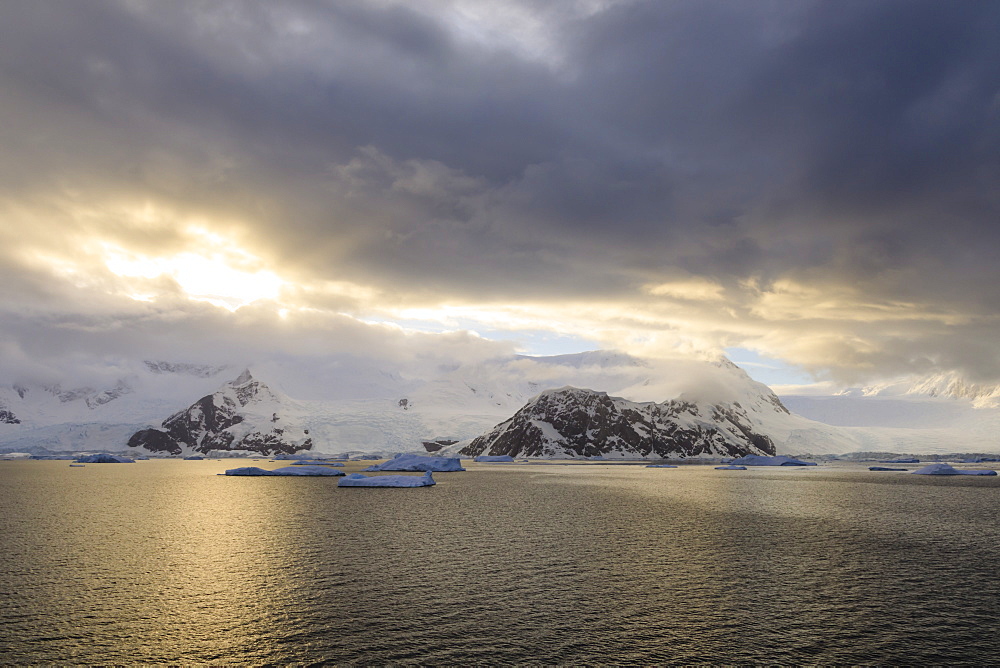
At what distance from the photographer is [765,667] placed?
53.9 feet

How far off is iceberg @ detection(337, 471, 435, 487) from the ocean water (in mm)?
27135

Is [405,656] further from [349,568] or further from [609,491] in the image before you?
[609,491]

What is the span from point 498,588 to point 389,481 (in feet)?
190

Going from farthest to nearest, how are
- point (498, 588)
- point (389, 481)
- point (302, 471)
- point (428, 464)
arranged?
point (428, 464)
point (302, 471)
point (389, 481)
point (498, 588)

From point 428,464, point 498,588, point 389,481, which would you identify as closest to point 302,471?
point 428,464

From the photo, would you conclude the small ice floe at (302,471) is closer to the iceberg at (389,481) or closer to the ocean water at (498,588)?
the iceberg at (389,481)

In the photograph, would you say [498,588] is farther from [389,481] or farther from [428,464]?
[428,464]

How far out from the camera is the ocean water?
18.0m

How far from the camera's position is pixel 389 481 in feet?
265

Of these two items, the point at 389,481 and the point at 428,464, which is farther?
the point at 428,464

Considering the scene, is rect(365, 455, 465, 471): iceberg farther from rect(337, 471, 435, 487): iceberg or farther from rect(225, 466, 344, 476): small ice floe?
Result: rect(337, 471, 435, 487): iceberg

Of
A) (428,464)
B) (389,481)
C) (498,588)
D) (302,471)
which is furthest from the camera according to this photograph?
(428,464)

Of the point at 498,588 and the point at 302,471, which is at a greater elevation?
the point at 302,471

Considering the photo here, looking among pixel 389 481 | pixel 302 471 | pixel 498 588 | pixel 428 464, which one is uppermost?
pixel 428 464
